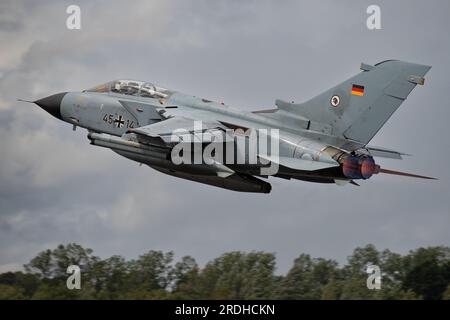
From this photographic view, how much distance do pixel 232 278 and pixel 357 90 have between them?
1009cm

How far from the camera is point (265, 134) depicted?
74.1 ft

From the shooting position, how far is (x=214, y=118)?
2344 centimetres

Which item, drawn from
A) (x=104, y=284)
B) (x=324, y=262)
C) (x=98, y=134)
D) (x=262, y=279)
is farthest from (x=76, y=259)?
(x=324, y=262)

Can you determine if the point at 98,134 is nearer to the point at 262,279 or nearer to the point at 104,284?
the point at 104,284

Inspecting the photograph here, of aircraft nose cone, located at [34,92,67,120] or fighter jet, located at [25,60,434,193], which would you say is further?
aircraft nose cone, located at [34,92,67,120]

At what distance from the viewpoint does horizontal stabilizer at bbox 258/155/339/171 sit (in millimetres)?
21438

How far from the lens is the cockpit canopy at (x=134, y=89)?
24.6m

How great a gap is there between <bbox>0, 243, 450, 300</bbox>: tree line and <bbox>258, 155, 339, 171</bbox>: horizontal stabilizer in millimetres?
5160

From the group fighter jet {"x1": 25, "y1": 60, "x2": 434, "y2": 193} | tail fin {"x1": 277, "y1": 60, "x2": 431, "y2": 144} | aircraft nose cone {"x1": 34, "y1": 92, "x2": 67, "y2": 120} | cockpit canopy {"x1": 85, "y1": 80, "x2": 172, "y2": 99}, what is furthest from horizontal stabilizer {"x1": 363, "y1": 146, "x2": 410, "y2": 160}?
aircraft nose cone {"x1": 34, "y1": 92, "x2": 67, "y2": 120}

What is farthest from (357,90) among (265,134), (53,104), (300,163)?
(53,104)

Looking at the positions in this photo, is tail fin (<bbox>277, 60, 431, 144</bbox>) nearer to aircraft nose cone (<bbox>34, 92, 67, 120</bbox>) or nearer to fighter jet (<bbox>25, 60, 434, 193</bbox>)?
fighter jet (<bbox>25, 60, 434, 193</bbox>)

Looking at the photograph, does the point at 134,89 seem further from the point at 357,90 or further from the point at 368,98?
the point at 368,98

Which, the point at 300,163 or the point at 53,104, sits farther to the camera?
the point at 53,104

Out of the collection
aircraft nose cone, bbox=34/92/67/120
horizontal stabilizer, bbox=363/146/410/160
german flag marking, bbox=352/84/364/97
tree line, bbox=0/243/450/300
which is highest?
aircraft nose cone, bbox=34/92/67/120
